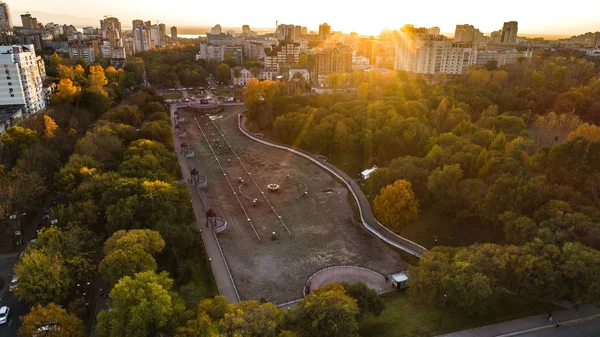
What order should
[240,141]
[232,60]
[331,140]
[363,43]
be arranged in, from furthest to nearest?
[363,43], [232,60], [240,141], [331,140]

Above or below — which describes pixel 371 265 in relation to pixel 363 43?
below

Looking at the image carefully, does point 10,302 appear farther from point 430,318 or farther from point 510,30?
point 510,30

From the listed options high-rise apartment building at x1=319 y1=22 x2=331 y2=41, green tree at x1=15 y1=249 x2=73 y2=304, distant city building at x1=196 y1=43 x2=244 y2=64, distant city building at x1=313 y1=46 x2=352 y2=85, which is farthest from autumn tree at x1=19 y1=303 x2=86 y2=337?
high-rise apartment building at x1=319 y1=22 x2=331 y2=41

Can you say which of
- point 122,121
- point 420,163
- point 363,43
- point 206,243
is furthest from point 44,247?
point 363,43

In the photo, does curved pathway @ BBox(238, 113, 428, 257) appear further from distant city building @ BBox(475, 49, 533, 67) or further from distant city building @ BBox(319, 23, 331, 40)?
distant city building @ BBox(319, 23, 331, 40)

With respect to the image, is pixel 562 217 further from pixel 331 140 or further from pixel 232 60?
pixel 232 60

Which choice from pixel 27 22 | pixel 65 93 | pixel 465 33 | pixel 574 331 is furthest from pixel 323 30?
pixel 574 331
